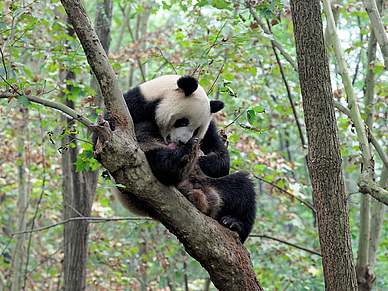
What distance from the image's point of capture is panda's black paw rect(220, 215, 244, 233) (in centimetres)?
337

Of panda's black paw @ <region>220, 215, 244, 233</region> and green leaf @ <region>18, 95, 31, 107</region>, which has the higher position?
green leaf @ <region>18, 95, 31, 107</region>

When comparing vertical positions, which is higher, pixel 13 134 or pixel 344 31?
pixel 344 31

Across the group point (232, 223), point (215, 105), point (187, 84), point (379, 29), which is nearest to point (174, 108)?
point (187, 84)

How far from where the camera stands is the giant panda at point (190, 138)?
11.5 ft

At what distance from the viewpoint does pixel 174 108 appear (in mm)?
3705

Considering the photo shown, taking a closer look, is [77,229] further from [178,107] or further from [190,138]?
[190,138]

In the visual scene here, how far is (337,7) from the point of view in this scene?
5.76m

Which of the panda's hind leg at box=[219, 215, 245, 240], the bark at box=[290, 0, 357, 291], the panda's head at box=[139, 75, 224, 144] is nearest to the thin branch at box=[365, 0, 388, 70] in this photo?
the bark at box=[290, 0, 357, 291]

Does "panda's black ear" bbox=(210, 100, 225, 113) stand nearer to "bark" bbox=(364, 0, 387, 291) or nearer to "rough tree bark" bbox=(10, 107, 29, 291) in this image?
"bark" bbox=(364, 0, 387, 291)

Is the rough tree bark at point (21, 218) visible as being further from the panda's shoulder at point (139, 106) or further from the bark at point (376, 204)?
the bark at point (376, 204)

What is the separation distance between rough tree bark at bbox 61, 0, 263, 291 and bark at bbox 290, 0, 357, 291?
2.69 ft

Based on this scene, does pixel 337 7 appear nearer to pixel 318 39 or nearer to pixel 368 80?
pixel 368 80

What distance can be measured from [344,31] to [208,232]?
11359 mm

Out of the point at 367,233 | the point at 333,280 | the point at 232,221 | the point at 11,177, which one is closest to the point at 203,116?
the point at 232,221
